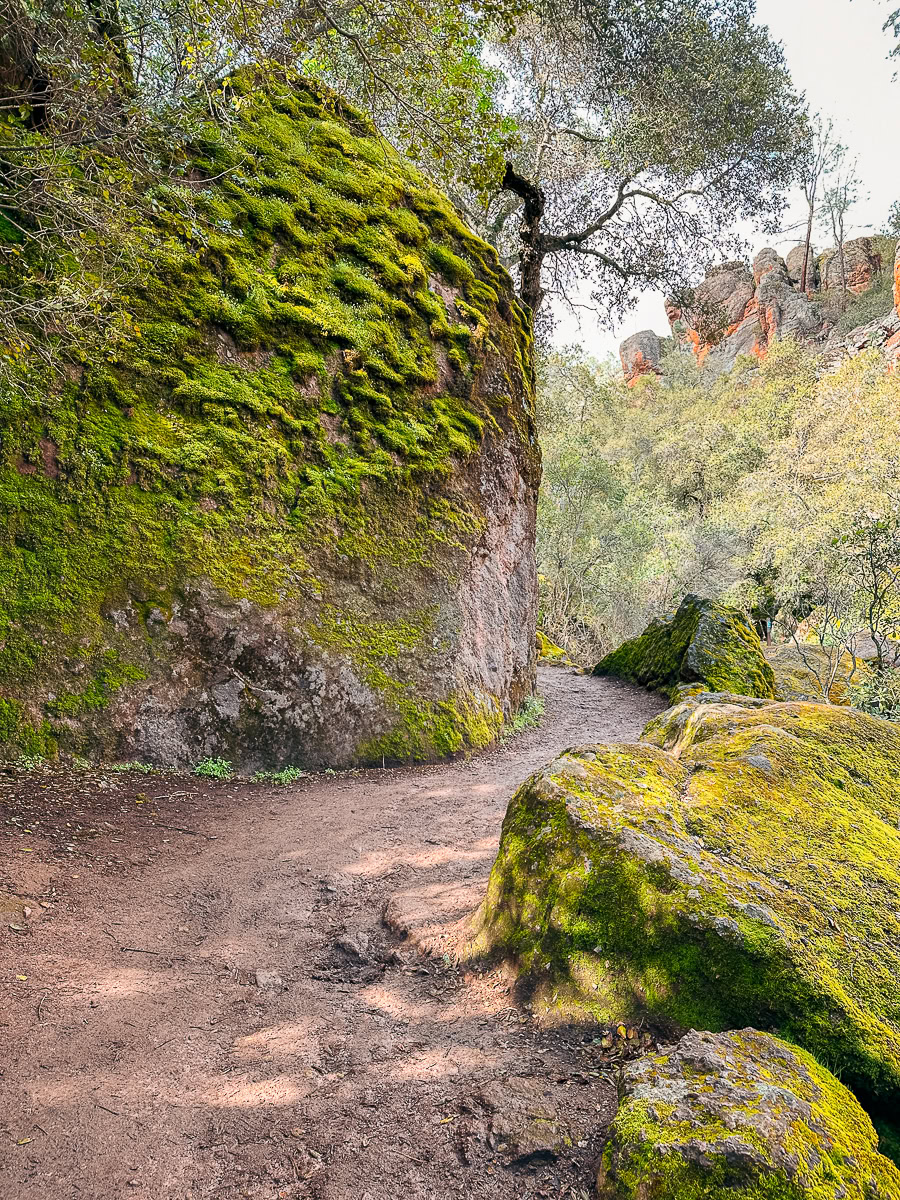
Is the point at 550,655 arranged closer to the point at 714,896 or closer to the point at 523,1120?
the point at 714,896

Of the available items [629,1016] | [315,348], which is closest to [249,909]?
[629,1016]

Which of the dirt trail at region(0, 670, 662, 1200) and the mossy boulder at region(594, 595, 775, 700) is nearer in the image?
the dirt trail at region(0, 670, 662, 1200)

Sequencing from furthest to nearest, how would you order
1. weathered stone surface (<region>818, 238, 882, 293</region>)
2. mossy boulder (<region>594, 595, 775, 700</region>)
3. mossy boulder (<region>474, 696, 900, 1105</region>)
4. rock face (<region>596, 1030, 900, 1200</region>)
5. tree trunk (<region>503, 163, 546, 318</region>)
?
weathered stone surface (<region>818, 238, 882, 293</region>) < tree trunk (<region>503, 163, 546, 318</region>) < mossy boulder (<region>594, 595, 775, 700</region>) < mossy boulder (<region>474, 696, 900, 1105</region>) < rock face (<region>596, 1030, 900, 1200</region>)

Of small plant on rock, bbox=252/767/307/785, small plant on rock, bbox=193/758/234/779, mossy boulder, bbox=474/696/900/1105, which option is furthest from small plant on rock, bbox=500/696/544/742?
mossy boulder, bbox=474/696/900/1105

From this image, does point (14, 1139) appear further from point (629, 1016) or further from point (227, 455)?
point (227, 455)

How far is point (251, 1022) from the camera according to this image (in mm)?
2912

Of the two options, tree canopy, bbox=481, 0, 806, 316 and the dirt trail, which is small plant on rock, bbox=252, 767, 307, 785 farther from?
tree canopy, bbox=481, 0, 806, 316

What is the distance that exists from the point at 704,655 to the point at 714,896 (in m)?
8.95

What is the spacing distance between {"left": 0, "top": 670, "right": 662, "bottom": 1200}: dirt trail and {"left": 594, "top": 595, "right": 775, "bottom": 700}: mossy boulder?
6.84 m

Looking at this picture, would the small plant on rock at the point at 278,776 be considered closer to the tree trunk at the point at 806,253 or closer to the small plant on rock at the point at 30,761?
the small plant on rock at the point at 30,761

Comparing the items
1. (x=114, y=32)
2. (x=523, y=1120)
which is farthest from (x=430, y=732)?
(x=114, y=32)

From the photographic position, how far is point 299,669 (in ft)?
21.0

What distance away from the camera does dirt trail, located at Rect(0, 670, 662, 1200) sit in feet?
6.67

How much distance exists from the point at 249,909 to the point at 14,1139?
1909mm
